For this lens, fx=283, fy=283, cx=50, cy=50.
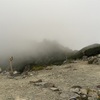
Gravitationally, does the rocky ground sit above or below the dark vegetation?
below

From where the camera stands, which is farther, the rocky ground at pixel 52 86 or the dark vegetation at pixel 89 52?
the dark vegetation at pixel 89 52

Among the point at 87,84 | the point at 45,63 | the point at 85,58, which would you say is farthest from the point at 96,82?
the point at 45,63

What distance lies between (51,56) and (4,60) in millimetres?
13980

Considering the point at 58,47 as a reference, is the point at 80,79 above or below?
below

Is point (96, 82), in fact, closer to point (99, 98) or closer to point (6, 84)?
point (99, 98)

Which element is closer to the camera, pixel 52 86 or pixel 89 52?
pixel 52 86

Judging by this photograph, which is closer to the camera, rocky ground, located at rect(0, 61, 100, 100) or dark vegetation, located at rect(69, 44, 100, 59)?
rocky ground, located at rect(0, 61, 100, 100)

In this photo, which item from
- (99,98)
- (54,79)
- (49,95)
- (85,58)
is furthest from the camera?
(85,58)

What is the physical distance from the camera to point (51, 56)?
212ft

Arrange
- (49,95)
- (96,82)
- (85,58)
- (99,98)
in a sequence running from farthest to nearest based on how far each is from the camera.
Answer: (85,58) < (96,82) < (49,95) < (99,98)

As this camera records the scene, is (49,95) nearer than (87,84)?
Yes

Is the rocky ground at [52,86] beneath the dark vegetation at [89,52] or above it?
beneath

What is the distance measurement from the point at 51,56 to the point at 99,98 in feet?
132

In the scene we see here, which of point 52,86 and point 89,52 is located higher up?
point 89,52
